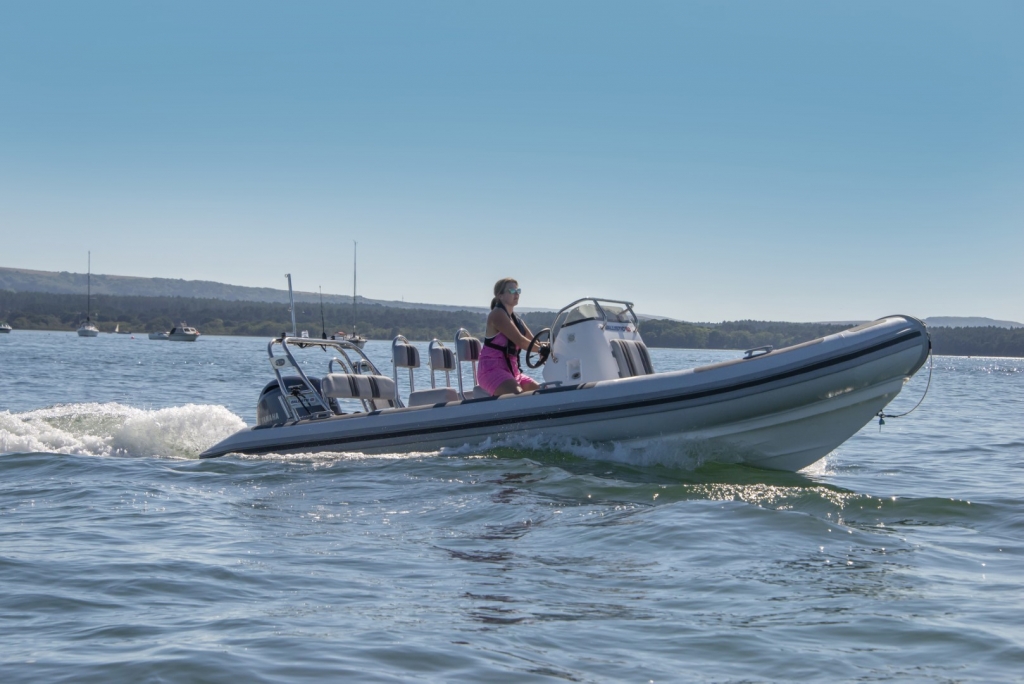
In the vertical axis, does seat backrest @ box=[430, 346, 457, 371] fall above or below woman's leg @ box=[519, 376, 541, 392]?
above

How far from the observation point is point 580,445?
846 centimetres

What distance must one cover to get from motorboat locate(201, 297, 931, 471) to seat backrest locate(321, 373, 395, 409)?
0.02m

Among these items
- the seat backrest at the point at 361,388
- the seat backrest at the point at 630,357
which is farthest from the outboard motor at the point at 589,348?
the seat backrest at the point at 361,388

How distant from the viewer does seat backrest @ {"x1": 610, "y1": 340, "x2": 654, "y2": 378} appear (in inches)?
357

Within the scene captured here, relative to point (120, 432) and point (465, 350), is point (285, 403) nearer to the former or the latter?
point (465, 350)

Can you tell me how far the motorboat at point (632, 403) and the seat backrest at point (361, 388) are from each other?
Result: 0.02 metres

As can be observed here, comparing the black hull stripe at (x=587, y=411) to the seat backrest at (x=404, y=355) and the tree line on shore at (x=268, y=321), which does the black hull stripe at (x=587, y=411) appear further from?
the tree line on shore at (x=268, y=321)

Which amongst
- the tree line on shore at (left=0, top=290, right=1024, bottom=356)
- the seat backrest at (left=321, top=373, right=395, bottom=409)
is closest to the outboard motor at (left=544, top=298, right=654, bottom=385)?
the seat backrest at (left=321, top=373, right=395, bottom=409)


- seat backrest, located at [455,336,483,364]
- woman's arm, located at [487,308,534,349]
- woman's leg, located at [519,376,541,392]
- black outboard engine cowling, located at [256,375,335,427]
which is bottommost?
black outboard engine cowling, located at [256,375,335,427]

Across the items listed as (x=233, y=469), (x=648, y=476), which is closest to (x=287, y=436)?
(x=233, y=469)

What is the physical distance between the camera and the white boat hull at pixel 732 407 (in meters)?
7.78

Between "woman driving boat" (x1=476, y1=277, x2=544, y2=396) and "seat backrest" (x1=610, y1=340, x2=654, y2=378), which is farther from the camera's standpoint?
"seat backrest" (x1=610, y1=340, x2=654, y2=378)

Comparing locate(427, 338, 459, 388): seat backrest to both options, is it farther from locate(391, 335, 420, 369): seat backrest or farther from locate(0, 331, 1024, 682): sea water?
locate(0, 331, 1024, 682): sea water

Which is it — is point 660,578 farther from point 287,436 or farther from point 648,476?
point 287,436
